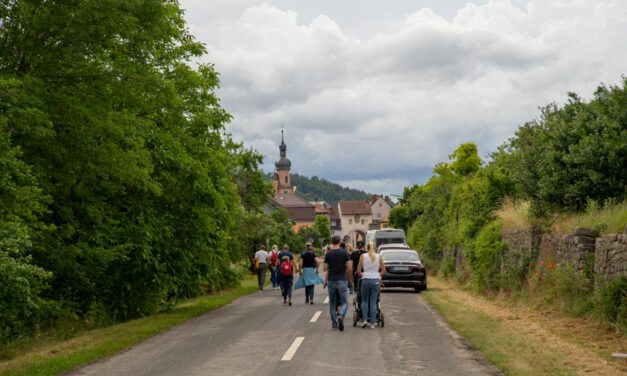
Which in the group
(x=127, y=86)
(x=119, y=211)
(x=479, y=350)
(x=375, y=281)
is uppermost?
(x=127, y=86)

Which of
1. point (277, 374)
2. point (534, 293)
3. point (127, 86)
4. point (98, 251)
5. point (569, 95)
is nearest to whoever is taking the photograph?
point (277, 374)

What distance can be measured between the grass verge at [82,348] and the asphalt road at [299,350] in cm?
31

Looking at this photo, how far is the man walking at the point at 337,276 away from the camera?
15.2 metres

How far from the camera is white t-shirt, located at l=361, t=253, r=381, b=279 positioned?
49.3 feet

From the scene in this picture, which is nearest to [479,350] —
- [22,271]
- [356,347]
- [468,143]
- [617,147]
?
[356,347]

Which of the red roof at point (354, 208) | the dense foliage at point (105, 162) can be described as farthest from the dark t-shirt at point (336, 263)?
the red roof at point (354, 208)

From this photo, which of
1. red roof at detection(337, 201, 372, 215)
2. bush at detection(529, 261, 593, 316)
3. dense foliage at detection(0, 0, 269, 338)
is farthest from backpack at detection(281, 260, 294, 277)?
red roof at detection(337, 201, 372, 215)

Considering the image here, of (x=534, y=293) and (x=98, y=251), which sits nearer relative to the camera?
(x=98, y=251)

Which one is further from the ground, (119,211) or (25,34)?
(25,34)

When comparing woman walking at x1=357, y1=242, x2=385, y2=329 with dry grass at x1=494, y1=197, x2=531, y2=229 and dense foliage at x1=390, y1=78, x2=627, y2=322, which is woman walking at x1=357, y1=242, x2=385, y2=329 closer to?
dense foliage at x1=390, y1=78, x2=627, y2=322

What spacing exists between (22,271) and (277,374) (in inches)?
205

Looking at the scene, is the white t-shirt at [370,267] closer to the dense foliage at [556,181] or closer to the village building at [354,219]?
the dense foliage at [556,181]

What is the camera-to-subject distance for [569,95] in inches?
848

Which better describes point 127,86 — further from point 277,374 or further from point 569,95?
point 569,95
